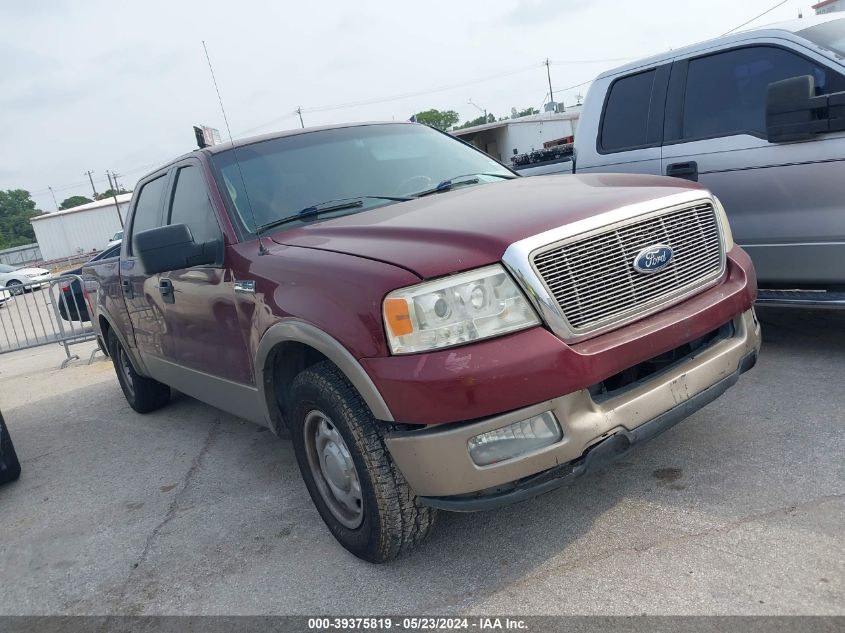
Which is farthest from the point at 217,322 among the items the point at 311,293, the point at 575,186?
the point at 575,186

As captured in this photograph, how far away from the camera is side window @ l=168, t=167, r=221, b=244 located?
3.81m

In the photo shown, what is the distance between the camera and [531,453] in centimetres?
247

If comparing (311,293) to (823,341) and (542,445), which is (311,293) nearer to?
(542,445)

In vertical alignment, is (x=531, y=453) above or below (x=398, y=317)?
below

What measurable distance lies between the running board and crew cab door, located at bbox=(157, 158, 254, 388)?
3.13 meters

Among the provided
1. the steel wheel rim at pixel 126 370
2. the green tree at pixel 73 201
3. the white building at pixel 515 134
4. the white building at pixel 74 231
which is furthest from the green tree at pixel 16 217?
the steel wheel rim at pixel 126 370

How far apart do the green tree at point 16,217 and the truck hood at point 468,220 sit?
104670mm

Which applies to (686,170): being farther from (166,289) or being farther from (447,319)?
(166,289)

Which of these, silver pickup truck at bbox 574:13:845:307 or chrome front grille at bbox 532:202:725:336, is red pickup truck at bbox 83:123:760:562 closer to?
chrome front grille at bbox 532:202:725:336

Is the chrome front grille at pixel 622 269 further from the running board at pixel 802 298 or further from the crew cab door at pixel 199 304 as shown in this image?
the crew cab door at pixel 199 304

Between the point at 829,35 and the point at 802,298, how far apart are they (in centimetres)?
160

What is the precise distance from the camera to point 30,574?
11.5ft

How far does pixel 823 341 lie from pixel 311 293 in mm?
3697

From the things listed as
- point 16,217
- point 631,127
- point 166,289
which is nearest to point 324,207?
point 166,289
